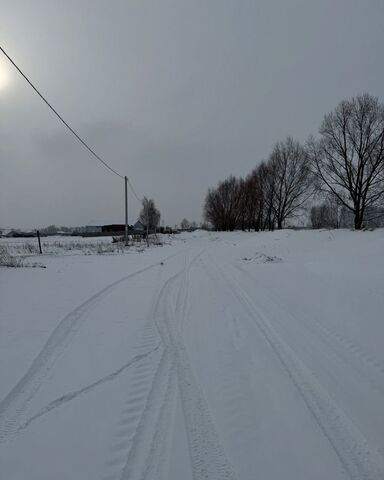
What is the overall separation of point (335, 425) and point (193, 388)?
1585mm

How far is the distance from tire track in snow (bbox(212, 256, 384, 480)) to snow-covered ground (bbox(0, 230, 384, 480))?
0.04 ft

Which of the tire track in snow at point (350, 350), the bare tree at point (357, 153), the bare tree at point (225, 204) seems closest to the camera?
the tire track in snow at point (350, 350)

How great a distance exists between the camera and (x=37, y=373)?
399cm

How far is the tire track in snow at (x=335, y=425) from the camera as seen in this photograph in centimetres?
248

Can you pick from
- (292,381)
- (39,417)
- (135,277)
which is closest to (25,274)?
(135,277)

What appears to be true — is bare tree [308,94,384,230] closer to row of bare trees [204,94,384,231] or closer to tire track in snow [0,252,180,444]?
row of bare trees [204,94,384,231]

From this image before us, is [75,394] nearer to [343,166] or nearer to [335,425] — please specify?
[335,425]

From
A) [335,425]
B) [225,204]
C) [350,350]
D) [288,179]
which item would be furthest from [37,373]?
[225,204]

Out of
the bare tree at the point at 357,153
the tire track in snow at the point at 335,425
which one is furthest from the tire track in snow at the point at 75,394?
the bare tree at the point at 357,153

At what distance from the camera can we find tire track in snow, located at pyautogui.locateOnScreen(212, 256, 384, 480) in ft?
8.14

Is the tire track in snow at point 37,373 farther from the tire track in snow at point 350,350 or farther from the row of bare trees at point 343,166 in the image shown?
the row of bare trees at point 343,166

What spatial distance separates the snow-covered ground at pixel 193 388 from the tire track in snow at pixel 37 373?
2 centimetres

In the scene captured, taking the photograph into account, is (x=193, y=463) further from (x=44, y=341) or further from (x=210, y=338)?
(x=44, y=341)

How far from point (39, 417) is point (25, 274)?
32.9ft
